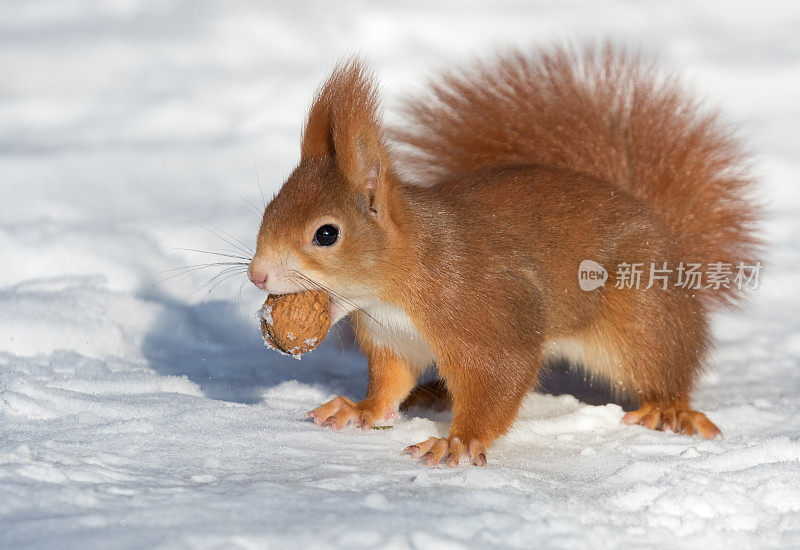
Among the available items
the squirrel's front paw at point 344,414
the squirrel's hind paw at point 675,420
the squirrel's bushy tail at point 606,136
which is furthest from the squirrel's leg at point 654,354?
the squirrel's front paw at point 344,414

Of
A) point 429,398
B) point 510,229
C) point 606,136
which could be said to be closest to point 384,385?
point 429,398

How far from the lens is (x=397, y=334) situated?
7.24 ft

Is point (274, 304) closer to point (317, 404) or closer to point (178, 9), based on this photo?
point (317, 404)

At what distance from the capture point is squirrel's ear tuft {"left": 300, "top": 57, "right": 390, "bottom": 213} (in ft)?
6.70

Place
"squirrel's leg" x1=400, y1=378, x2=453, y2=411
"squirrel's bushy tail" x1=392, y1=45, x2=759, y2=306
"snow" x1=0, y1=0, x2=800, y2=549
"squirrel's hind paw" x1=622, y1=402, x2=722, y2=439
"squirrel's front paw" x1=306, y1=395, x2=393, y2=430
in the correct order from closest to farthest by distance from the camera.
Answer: "snow" x1=0, y1=0, x2=800, y2=549 < "squirrel's front paw" x1=306, y1=395, x2=393, y2=430 < "squirrel's hind paw" x1=622, y1=402, x2=722, y2=439 < "squirrel's leg" x1=400, y1=378, x2=453, y2=411 < "squirrel's bushy tail" x1=392, y1=45, x2=759, y2=306

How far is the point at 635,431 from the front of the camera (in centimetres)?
238

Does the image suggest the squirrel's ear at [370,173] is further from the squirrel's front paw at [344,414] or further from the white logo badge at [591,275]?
the white logo badge at [591,275]

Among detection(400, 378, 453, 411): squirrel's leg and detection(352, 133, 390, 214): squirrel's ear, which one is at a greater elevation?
detection(352, 133, 390, 214): squirrel's ear

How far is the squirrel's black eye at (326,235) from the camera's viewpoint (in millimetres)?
1982

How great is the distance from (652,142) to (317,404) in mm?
1236

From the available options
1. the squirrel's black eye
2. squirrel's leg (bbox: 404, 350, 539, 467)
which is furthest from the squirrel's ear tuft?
squirrel's leg (bbox: 404, 350, 539, 467)

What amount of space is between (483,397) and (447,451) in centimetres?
17

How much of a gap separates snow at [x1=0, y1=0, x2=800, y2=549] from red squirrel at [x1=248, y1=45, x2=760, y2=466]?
6.5 inches

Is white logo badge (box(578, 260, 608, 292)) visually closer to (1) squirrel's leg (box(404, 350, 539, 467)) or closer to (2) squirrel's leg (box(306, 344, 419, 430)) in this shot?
(1) squirrel's leg (box(404, 350, 539, 467))
